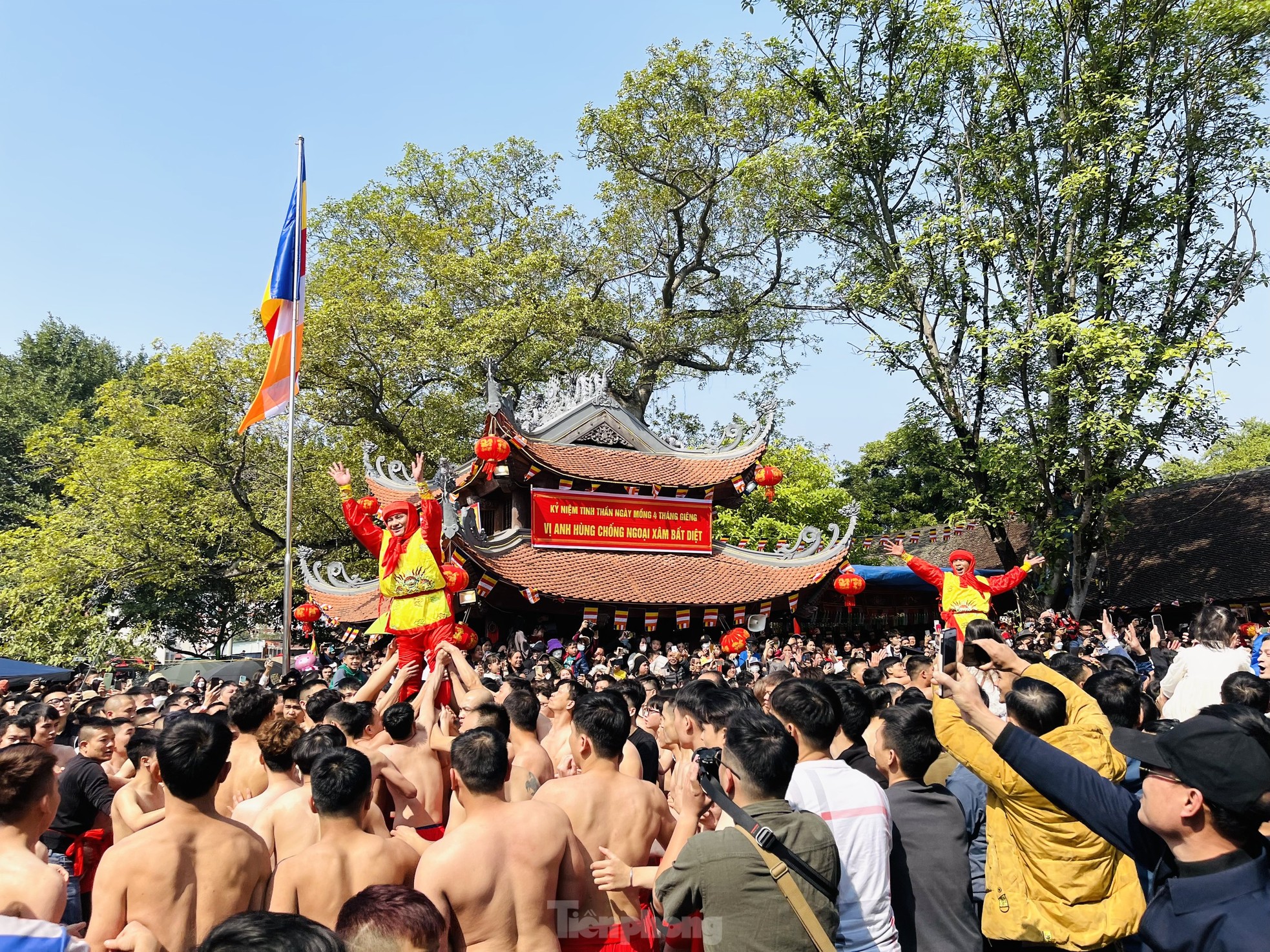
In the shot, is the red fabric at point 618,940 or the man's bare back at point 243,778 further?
the man's bare back at point 243,778

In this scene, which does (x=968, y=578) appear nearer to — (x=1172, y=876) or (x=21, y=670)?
(x=1172, y=876)

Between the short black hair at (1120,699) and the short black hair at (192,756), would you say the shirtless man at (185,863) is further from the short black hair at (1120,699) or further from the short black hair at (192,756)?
→ the short black hair at (1120,699)

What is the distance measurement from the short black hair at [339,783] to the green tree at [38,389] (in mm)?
30341

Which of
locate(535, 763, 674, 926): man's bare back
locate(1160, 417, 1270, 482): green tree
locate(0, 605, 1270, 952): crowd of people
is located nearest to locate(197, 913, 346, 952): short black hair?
locate(0, 605, 1270, 952): crowd of people

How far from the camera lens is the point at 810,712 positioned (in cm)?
336

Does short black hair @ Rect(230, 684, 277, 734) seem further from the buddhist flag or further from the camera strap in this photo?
the buddhist flag

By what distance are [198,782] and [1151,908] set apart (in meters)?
2.81

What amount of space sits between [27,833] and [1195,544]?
24.5 metres

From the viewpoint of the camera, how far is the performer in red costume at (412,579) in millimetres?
7141

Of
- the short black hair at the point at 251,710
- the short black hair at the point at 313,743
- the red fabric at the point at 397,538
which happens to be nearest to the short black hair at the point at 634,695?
the red fabric at the point at 397,538

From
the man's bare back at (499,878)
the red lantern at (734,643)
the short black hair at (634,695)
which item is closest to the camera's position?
the man's bare back at (499,878)

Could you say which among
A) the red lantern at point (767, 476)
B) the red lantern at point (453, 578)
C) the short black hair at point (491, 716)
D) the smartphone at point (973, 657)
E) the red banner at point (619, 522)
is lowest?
the short black hair at point (491, 716)

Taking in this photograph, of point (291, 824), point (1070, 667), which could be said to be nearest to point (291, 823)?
point (291, 824)

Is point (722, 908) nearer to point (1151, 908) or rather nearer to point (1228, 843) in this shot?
point (1151, 908)
